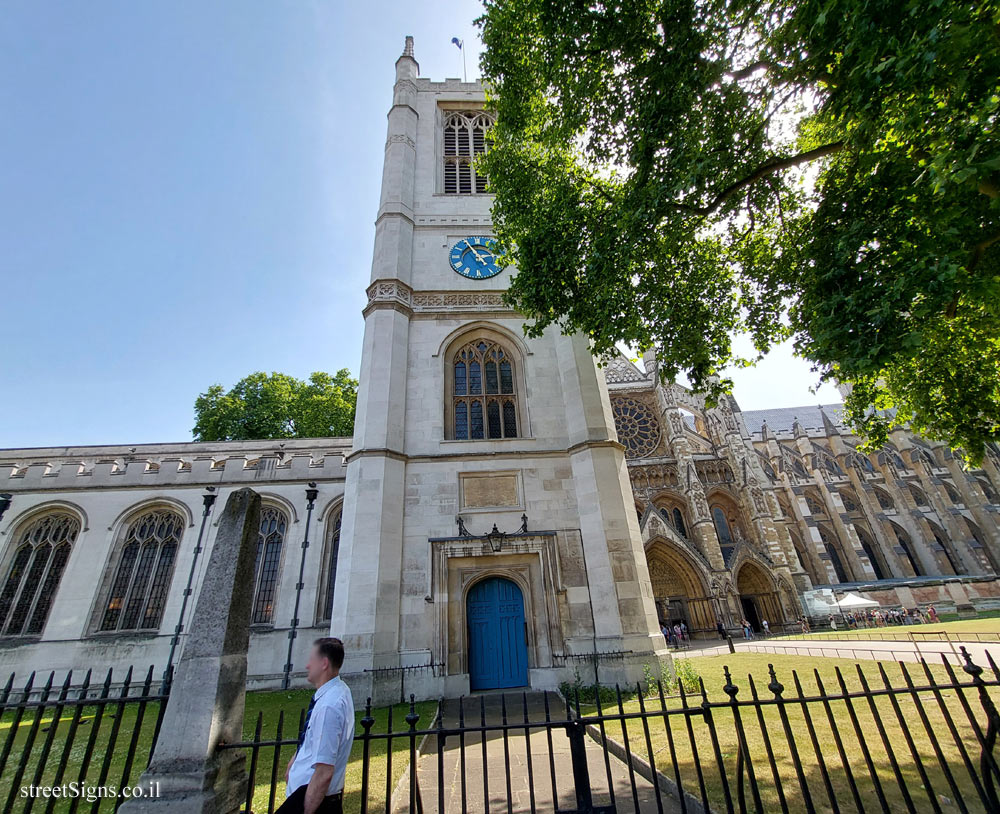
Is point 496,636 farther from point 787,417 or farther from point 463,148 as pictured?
point 787,417

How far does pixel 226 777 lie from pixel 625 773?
4051mm

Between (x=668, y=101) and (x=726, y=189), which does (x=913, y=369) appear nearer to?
(x=726, y=189)

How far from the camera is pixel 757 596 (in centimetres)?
2805

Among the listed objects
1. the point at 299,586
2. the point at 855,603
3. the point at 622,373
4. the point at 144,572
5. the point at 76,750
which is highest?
the point at 622,373

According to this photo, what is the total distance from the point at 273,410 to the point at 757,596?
1266 inches

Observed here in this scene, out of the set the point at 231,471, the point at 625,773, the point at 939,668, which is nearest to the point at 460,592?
the point at 625,773

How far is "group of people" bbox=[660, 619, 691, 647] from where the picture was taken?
23.3 m

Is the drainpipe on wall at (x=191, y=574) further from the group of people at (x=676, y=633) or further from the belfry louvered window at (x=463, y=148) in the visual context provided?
the group of people at (x=676, y=633)

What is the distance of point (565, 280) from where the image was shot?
374 inches

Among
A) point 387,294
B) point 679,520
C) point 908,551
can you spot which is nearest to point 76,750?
point 387,294

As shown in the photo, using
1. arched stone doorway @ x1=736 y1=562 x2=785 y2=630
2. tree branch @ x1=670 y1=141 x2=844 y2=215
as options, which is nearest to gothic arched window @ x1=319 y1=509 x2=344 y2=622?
tree branch @ x1=670 y1=141 x2=844 y2=215

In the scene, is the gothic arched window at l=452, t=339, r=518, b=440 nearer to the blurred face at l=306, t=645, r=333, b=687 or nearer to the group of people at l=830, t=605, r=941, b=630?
the blurred face at l=306, t=645, r=333, b=687

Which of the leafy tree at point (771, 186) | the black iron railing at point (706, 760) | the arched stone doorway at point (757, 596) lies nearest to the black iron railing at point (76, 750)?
the black iron railing at point (706, 760)

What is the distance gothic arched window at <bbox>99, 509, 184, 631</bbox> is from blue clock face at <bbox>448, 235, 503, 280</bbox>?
1368 cm
